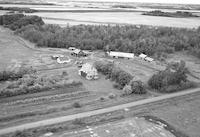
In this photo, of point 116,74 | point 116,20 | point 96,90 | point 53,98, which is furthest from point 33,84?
point 116,20

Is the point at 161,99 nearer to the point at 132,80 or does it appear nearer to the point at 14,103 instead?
the point at 132,80

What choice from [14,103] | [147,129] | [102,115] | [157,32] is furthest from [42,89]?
[157,32]

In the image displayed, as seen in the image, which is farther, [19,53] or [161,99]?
[19,53]

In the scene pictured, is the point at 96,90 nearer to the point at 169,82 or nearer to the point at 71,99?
the point at 71,99

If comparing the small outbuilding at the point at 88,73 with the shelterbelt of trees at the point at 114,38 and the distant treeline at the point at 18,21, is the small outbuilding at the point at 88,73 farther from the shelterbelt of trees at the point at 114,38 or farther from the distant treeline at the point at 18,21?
the distant treeline at the point at 18,21

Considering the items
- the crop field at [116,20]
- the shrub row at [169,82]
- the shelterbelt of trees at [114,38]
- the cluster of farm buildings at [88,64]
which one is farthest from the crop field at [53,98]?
the crop field at [116,20]

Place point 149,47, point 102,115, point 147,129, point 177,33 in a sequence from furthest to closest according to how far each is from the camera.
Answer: point 177,33 → point 149,47 → point 102,115 → point 147,129

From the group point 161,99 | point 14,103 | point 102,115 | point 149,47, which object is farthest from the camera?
point 149,47

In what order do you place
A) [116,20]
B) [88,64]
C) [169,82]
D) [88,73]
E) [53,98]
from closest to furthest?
[53,98], [169,82], [88,73], [88,64], [116,20]
